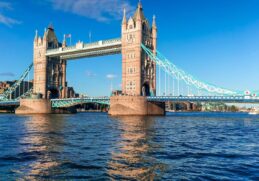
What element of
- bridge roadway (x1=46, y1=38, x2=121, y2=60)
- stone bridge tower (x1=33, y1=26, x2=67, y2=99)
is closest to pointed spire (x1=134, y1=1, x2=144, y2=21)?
bridge roadway (x1=46, y1=38, x2=121, y2=60)

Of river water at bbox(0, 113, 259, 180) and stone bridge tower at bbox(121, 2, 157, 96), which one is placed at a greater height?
stone bridge tower at bbox(121, 2, 157, 96)

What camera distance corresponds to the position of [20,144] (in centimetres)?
2308

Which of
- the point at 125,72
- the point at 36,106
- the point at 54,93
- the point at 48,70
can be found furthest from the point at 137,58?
the point at 54,93

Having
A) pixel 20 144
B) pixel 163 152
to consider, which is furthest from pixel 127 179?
pixel 20 144

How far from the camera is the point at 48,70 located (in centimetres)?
11169

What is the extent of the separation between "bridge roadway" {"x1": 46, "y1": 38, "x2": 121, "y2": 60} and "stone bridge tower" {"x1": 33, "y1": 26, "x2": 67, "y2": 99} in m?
3.31

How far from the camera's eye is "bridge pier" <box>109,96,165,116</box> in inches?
3081

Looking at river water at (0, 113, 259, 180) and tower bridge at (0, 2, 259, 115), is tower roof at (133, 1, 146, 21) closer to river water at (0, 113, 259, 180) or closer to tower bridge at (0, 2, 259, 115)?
tower bridge at (0, 2, 259, 115)

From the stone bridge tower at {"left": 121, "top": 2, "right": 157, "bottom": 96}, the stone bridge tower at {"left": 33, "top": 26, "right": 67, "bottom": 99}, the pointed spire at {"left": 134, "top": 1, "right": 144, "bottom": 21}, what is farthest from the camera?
the stone bridge tower at {"left": 33, "top": 26, "right": 67, "bottom": 99}

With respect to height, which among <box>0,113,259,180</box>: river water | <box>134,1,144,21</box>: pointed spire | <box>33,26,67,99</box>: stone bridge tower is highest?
<box>134,1,144,21</box>: pointed spire

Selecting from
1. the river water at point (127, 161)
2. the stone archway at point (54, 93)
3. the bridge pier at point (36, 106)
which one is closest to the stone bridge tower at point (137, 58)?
the bridge pier at point (36, 106)

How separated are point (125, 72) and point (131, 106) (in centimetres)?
1265

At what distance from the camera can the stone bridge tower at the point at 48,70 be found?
111 meters

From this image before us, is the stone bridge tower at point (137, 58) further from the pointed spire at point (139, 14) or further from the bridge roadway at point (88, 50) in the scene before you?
the bridge roadway at point (88, 50)
